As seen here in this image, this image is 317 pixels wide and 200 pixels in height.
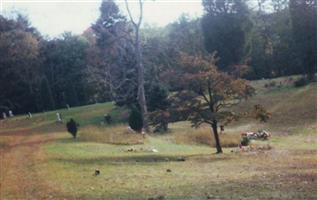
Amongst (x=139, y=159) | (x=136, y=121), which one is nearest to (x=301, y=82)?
(x=136, y=121)

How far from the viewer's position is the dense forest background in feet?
174

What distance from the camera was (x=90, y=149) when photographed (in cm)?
2653

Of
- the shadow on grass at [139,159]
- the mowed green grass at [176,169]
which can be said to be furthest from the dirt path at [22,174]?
the shadow on grass at [139,159]

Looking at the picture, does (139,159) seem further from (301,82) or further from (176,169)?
(301,82)

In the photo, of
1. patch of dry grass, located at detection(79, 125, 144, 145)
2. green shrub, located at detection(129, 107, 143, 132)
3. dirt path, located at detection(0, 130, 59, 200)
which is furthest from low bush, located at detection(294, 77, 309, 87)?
dirt path, located at detection(0, 130, 59, 200)

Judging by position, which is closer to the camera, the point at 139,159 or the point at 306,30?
the point at 139,159

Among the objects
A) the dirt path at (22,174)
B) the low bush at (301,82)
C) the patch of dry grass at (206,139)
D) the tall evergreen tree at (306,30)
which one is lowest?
the patch of dry grass at (206,139)

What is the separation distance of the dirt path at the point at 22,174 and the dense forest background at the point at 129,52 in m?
21.1

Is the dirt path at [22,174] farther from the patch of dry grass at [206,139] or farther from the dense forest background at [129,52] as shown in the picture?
the dense forest background at [129,52]

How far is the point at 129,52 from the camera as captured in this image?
2115 inches

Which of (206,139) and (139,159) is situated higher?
(139,159)

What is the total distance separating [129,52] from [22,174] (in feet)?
117

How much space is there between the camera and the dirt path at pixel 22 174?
48.0 feet

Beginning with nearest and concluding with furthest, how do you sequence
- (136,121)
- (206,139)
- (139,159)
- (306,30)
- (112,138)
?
1. (139,159)
2. (112,138)
3. (206,139)
4. (136,121)
5. (306,30)
